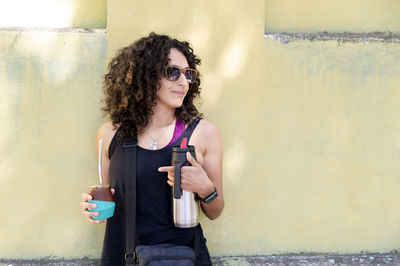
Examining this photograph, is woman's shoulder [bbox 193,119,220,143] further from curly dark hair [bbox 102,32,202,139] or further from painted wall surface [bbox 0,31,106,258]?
painted wall surface [bbox 0,31,106,258]

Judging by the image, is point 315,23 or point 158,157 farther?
point 315,23

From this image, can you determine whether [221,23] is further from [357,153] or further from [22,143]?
[22,143]

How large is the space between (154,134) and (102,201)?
47 centimetres

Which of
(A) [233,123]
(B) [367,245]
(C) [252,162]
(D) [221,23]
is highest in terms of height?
(D) [221,23]

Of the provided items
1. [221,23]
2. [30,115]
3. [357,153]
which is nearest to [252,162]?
[357,153]

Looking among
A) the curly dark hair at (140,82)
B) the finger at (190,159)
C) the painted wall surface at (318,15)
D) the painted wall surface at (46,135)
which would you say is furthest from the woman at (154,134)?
the painted wall surface at (318,15)

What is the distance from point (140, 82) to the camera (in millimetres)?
2047

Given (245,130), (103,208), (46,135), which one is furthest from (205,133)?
(46,135)

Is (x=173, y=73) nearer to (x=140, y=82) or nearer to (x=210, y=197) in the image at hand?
(x=140, y=82)

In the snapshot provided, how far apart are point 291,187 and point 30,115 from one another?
183 centimetres

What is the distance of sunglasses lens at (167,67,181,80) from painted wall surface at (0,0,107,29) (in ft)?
2.87

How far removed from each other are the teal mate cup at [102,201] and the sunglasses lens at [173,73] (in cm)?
67

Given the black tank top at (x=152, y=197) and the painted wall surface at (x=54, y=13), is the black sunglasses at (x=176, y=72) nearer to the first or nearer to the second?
the black tank top at (x=152, y=197)

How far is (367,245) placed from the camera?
271 cm
